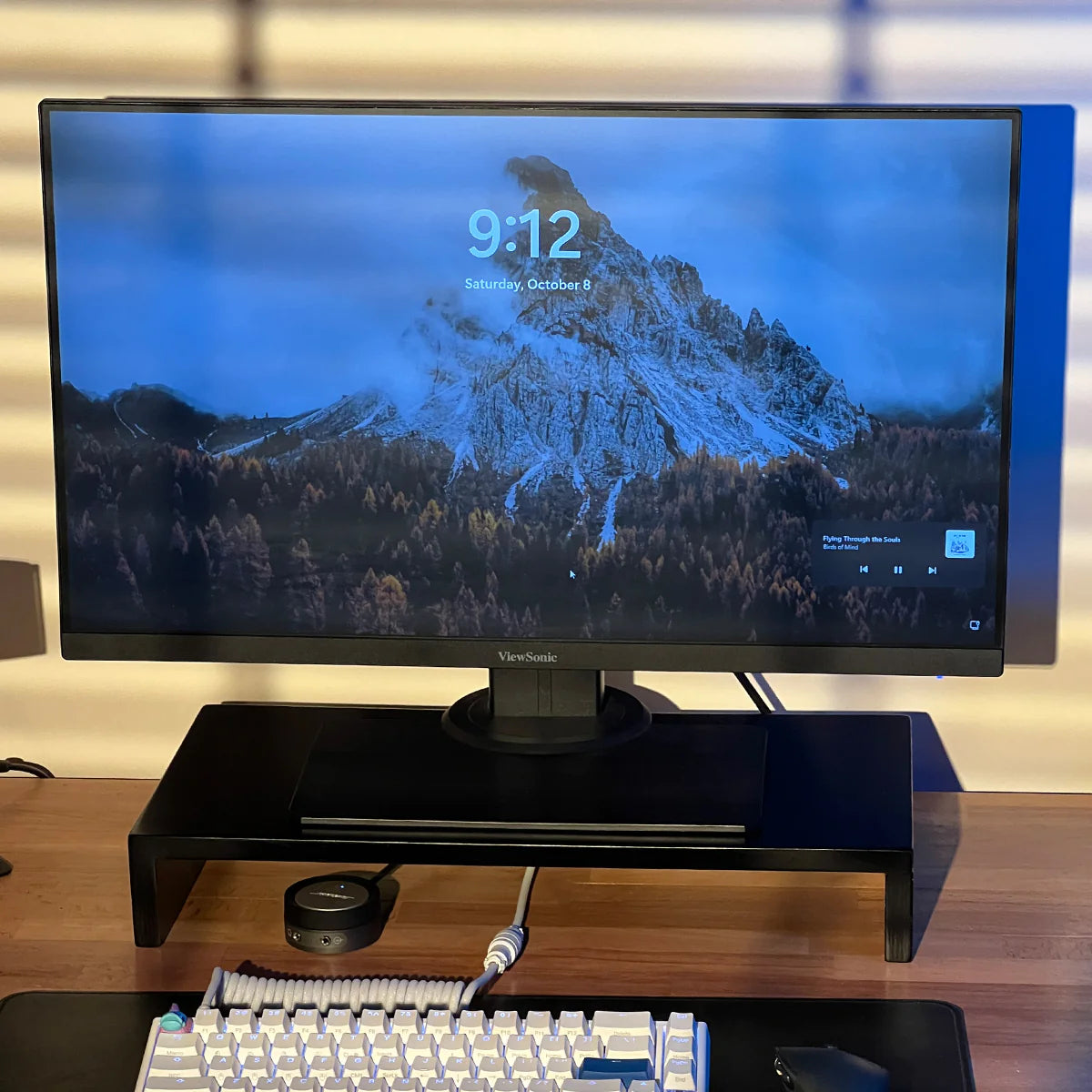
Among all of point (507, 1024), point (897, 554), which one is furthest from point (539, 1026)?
point (897, 554)

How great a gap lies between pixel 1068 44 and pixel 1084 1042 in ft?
2.88

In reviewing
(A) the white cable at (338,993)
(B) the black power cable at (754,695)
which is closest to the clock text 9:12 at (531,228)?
(B) the black power cable at (754,695)

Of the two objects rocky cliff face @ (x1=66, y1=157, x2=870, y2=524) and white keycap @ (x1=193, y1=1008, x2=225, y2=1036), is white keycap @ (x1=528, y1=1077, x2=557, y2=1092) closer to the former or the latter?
white keycap @ (x1=193, y1=1008, x2=225, y2=1036)

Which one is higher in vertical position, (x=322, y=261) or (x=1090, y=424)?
(x=322, y=261)

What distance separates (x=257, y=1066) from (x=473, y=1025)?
14 cm

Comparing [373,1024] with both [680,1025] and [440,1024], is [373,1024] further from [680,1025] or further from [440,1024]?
[680,1025]

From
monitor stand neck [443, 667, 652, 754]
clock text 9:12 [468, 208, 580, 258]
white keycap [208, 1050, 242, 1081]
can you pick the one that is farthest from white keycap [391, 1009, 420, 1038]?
clock text 9:12 [468, 208, 580, 258]

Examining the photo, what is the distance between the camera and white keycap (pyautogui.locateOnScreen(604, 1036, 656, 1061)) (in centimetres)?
93

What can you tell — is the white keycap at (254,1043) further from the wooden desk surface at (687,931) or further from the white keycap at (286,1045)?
the wooden desk surface at (687,931)

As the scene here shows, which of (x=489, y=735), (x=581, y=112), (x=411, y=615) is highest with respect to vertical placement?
(x=581, y=112)

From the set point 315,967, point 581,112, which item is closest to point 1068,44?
point 581,112

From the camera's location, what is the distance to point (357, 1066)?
0.92m

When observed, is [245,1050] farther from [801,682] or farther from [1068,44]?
[1068,44]

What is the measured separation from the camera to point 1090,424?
54.8 inches
